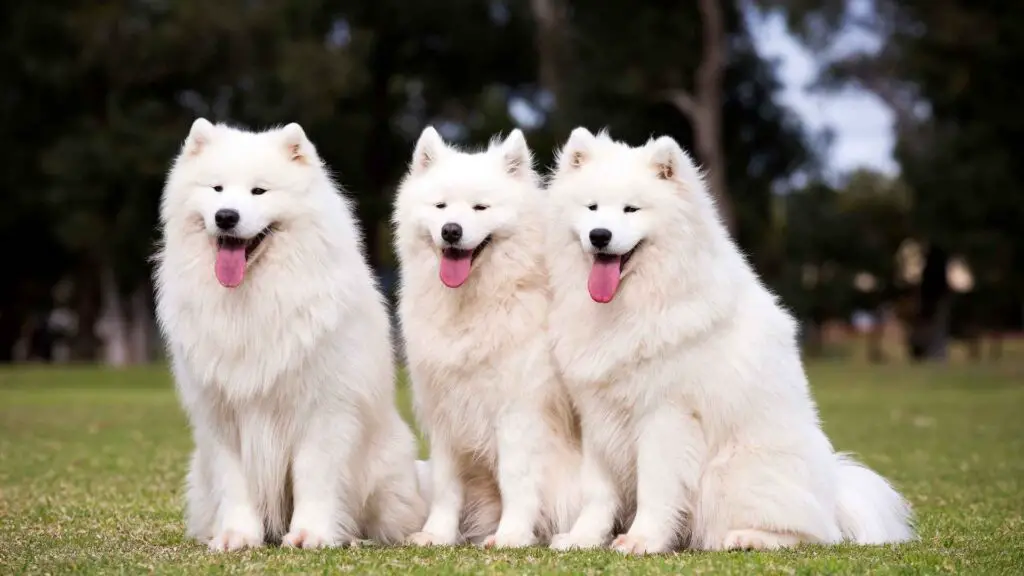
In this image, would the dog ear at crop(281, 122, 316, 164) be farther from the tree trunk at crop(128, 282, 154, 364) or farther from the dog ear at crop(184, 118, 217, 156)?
the tree trunk at crop(128, 282, 154, 364)

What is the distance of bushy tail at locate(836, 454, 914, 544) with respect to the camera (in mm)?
6160

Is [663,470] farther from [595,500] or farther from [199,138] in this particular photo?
[199,138]

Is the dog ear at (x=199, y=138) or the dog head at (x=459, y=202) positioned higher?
the dog ear at (x=199, y=138)

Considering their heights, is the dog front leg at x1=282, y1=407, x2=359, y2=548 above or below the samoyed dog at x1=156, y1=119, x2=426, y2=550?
below

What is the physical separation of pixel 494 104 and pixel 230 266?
25.8m

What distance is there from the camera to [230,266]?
606cm

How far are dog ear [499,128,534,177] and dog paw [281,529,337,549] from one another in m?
2.06

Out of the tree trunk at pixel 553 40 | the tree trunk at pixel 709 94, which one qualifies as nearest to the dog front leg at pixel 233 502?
the tree trunk at pixel 709 94

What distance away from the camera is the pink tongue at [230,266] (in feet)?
19.9

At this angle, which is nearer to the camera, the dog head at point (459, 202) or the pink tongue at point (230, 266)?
the pink tongue at point (230, 266)

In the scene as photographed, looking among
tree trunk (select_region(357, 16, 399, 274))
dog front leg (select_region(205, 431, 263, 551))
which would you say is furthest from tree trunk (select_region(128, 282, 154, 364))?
dog front leg (select_region(205, 431, 263, 551))

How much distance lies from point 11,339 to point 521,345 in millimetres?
37125

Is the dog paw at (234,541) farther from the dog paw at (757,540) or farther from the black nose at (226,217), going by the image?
the dog paw at (757,540)

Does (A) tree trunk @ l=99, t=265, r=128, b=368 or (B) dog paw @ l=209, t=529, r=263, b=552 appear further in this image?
(A) tree trunk @ l=99, t=265, r=128, b=368
